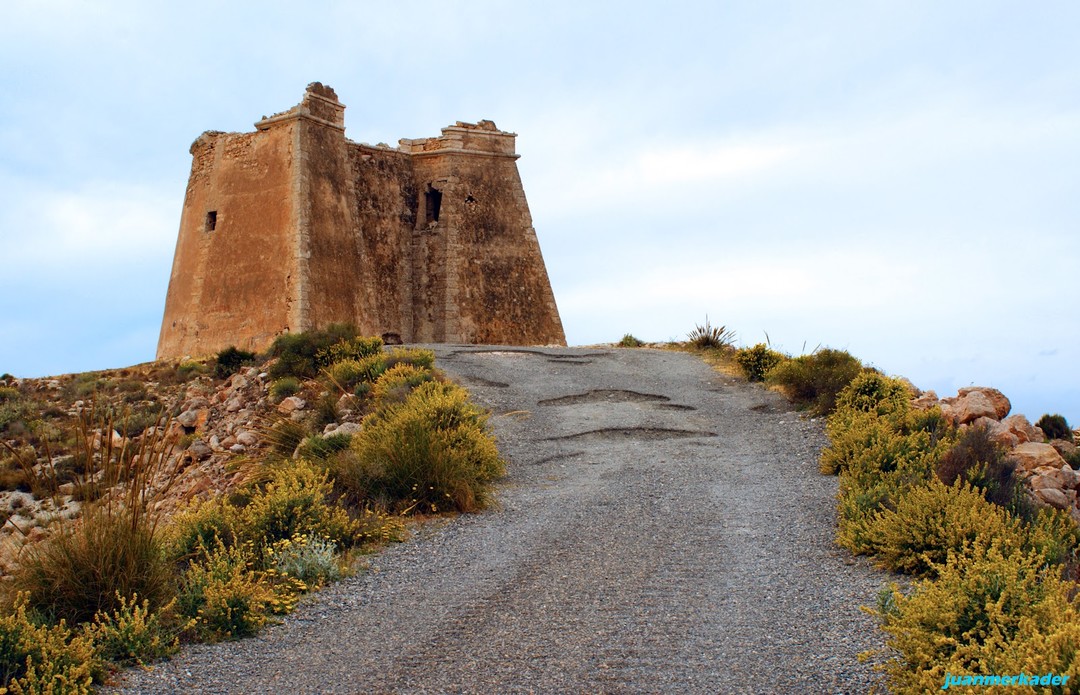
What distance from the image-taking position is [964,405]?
1440cm

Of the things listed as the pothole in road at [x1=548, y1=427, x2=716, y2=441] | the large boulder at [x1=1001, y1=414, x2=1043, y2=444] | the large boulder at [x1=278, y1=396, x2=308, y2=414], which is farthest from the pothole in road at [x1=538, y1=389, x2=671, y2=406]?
the large boulder at [x1=1001, y1=414, x2=1043, y2=444]

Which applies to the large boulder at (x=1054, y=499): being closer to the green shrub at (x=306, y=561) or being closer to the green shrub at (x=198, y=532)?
the green shrub at (x=306, y=561)

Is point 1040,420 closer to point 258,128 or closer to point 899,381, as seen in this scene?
point 899,381

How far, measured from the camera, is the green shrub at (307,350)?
19562 mm

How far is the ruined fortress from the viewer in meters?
24.6

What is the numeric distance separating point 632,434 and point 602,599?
7755 mm

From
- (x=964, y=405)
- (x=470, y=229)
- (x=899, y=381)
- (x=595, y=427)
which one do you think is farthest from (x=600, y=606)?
(x=470, y=229)

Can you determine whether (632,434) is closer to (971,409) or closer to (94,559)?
(971,409)

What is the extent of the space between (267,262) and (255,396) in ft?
19.6

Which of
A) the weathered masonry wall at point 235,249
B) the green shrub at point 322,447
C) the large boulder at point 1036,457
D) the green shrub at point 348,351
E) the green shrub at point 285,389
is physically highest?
the weathered masonry wall at point 235,249

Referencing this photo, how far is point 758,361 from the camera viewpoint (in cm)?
2005

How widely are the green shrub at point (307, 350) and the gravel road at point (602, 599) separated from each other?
715cm

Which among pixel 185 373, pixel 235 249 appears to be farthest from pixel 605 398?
pixel 235 249

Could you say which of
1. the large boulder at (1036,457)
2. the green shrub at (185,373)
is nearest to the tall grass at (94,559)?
the large boulder at (1036,457)
